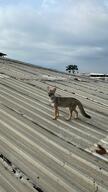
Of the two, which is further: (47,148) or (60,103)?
(60,103)

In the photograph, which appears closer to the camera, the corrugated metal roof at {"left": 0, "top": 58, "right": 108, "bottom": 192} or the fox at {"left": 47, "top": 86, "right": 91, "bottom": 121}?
the corrugated metal roof at {"left": 0, "top": 58, "right": 108, "bottom": 192}

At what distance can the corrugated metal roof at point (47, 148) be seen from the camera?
5.27m

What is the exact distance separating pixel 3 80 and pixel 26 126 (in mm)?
5484

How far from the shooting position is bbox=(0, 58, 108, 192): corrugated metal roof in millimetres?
5266

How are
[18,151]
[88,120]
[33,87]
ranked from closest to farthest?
[18,151] → [88,120] → [33,87]

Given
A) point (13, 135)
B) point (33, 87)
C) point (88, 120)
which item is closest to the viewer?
point (13, 135)

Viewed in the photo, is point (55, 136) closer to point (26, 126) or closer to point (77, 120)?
point (26, 126)

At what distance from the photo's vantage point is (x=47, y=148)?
6.43m

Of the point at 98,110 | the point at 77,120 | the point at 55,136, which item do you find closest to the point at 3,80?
the point at 98,110

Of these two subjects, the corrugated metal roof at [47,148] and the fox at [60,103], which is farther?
the fox at [60,103]

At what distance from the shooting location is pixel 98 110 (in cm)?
992

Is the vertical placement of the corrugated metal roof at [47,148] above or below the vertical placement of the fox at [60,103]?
below

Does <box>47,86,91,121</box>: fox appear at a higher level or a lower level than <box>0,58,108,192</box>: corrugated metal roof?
higher

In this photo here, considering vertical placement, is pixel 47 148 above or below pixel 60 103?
below
